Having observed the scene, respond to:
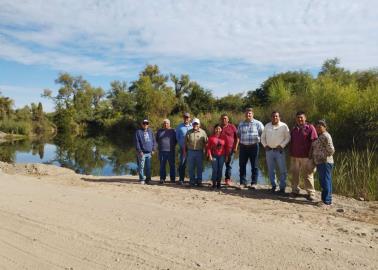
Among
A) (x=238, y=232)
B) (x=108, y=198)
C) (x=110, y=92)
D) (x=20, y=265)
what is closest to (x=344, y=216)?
(x=238, y=232)

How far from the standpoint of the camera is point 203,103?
154 ft

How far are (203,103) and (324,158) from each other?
127 feet

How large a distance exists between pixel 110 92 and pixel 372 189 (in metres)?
63.6

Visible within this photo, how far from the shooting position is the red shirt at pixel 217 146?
10.0 m

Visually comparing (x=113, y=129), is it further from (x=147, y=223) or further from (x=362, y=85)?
(x=147, y=223)

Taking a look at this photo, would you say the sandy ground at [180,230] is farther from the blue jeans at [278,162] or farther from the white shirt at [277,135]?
the white shirt at [277,135]

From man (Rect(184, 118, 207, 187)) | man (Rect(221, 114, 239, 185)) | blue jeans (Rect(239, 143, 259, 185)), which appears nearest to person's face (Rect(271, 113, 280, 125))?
blue jeans (Rect(239, 143, 259, 185))

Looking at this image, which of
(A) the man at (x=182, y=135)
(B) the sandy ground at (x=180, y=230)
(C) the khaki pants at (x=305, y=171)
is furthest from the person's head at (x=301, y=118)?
(A) the man at (x=182, y=135)

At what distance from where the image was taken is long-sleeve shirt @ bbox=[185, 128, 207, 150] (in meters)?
10.3

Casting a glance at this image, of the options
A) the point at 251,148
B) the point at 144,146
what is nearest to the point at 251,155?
the point at 251,148

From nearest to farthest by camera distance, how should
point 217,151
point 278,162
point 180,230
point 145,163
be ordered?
point 180,230 < point 278,162 < point 217,151 < point 145,163

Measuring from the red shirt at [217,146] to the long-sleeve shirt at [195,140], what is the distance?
0.22 meters

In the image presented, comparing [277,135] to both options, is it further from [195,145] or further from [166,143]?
[166,143]

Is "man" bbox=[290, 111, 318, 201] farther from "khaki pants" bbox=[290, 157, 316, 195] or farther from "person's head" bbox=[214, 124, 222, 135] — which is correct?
"person's head" bbox=[214, 124, 222, 135]
